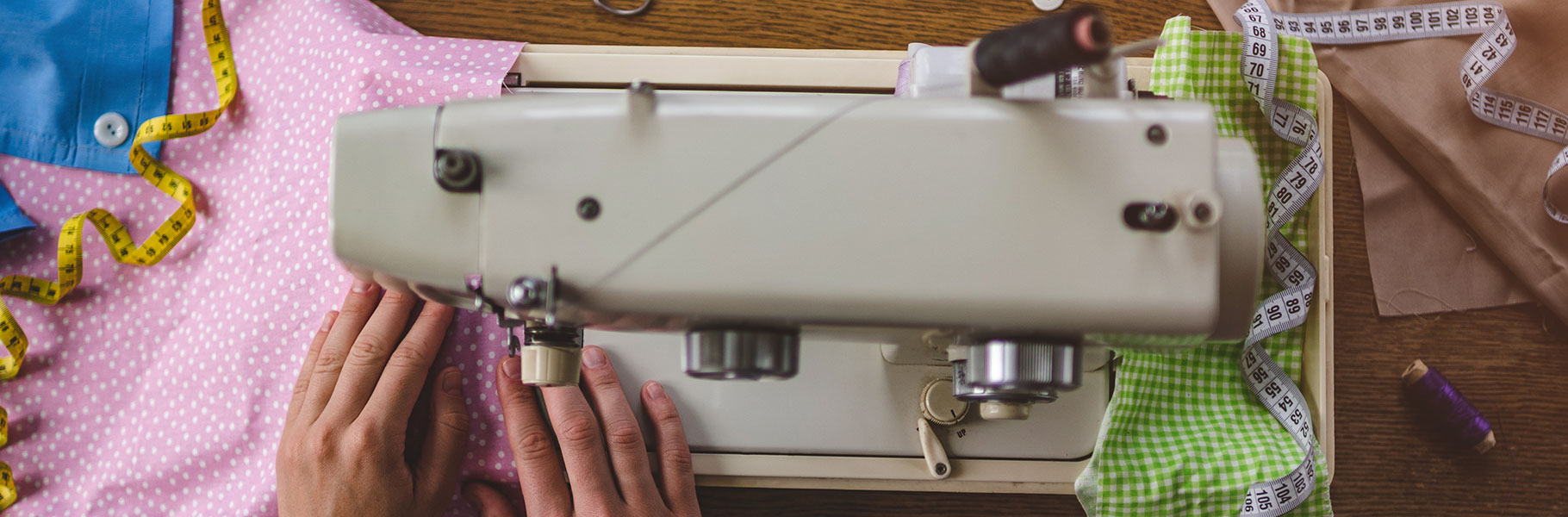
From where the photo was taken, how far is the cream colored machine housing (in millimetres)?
466

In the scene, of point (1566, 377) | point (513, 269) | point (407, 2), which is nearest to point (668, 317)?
point (513, 269)

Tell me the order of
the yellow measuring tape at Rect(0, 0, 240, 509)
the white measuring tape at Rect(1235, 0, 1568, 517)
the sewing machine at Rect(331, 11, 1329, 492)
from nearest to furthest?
the sewing machine at Rect(331, 11, 1329, 492) → the white measuring tape at Rect(1235, 0, 1568, 517) → the yellow measuring tape at Rect(0, 0, 240, 509)

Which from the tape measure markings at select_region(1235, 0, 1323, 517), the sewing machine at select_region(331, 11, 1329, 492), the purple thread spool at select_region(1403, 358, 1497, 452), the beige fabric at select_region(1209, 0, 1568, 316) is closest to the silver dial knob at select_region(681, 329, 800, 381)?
the sewing machine at select_region(331, 11, 1329, 492)

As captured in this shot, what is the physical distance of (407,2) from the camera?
0.96m

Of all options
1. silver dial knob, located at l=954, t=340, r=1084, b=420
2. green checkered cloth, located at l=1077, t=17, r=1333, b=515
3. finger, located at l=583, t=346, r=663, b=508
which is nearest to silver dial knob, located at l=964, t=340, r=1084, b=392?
silver dial knob, located at l=954, t=340, r=1084, b=420

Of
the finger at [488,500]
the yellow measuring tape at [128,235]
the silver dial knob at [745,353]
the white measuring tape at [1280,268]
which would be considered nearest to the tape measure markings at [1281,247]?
the white measuring tape at [1280,268]

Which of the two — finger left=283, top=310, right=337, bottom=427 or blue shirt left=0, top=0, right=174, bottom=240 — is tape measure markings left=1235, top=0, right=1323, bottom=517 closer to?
finger left=283, top=310, right=337, bottom=427

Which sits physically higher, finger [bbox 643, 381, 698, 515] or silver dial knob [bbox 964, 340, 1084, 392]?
silver dial knob [bbox 964, 340, 1084, 392]

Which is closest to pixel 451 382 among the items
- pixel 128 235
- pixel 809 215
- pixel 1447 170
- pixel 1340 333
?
pixel 128 235

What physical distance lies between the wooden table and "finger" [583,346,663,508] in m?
0.16

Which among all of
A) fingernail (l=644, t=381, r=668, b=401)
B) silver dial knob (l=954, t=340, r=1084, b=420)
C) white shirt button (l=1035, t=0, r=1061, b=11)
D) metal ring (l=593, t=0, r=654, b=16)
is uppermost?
white shirt button (l=1035, t=0, r=1061, b=11)

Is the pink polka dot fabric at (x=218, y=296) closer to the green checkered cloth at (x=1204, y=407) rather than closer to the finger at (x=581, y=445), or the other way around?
the finger at (x=581, y=445)

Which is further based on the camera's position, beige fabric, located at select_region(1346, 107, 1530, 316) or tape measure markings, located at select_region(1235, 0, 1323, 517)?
beige fabric, located at select_region(1346, 107, 1530, 316)

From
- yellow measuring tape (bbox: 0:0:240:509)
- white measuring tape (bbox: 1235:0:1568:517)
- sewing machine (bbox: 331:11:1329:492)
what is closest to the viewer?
sewing machine (bbox: 331:11:1329:492)
